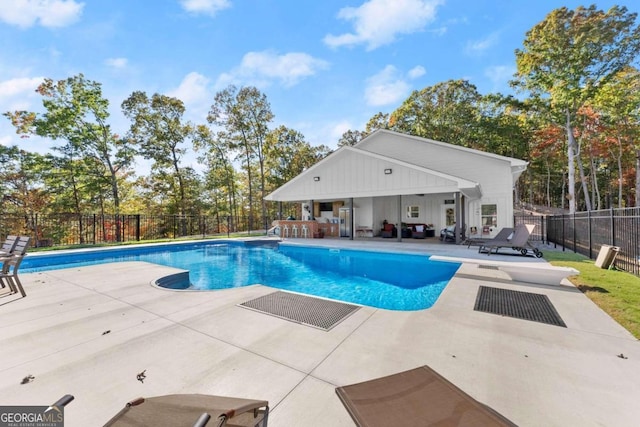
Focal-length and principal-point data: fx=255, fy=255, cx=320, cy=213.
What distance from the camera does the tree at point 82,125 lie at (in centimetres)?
1569

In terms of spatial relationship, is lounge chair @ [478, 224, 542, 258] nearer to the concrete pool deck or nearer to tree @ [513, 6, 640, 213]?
the concrete pool deck

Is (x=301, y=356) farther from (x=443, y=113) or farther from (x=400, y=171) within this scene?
(x=443, y=113)

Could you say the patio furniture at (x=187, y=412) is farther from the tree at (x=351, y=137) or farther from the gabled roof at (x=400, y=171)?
the tree at (x=351, y=137)

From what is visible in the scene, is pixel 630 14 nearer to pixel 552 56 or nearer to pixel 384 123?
pixel 552 56

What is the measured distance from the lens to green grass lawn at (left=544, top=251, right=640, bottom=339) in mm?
3611

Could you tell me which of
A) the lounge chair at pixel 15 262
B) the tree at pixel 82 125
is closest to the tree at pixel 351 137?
the tree at pixel 82 125

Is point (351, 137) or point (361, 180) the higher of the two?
point (351, 137)

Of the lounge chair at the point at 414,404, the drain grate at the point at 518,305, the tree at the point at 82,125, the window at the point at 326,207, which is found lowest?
the drain grate at the point at 518,305

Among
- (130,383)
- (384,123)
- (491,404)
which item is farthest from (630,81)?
(130,383)

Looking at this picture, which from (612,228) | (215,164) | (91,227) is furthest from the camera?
(215,164)

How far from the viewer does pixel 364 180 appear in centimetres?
1416

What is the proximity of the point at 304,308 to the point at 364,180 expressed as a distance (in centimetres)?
1089

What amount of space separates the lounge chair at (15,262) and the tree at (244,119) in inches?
657

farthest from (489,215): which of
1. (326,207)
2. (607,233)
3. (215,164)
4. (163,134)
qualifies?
(163,134)
